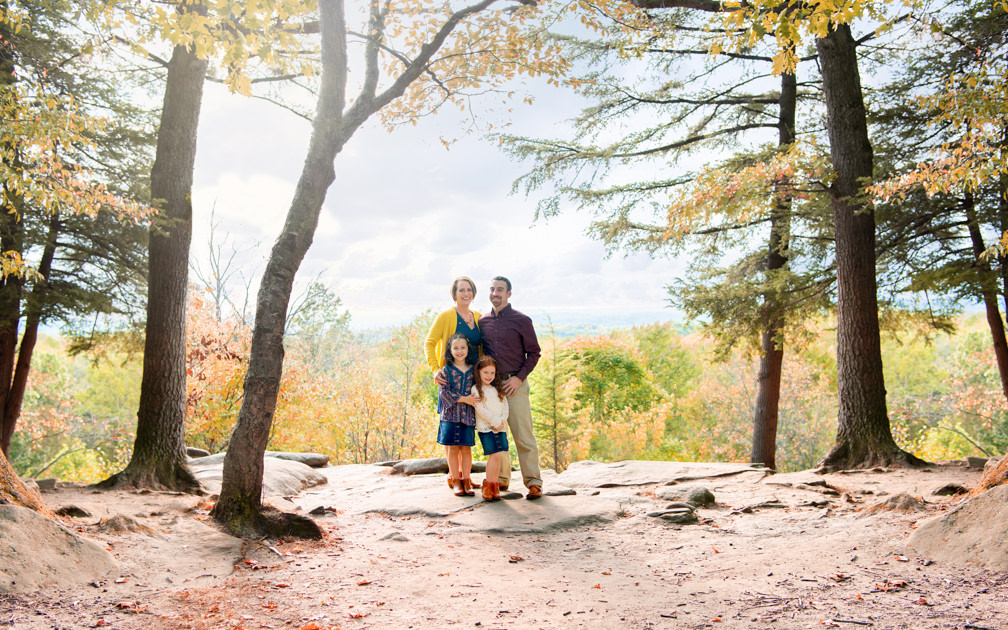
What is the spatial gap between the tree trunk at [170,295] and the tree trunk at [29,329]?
10.4 feet

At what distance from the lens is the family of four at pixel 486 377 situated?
574cm

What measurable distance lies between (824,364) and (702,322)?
82.2 feet

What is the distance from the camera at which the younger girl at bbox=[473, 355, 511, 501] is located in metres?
5.71

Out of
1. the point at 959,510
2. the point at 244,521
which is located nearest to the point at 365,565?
the point at 244,521

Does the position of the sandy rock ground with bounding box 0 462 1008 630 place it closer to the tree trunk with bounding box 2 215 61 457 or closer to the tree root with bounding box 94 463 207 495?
the tree root with bounding box 94 463 207 495

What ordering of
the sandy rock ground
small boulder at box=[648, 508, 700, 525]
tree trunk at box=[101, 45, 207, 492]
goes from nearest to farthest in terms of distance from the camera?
the sandy rock ground, small boulder at box=[648, 508, 700, 525], tree trunk at box=[101, 45, 207, 492]

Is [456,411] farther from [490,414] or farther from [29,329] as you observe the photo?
[29,329]

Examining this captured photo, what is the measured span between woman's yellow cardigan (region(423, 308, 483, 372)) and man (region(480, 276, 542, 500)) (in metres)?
0.21

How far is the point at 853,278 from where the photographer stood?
809 centimetres

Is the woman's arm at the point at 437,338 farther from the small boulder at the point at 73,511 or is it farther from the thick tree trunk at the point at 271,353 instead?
the small boulder at the point at 73,511

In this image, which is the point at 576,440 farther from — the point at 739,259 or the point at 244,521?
the point at 244,521

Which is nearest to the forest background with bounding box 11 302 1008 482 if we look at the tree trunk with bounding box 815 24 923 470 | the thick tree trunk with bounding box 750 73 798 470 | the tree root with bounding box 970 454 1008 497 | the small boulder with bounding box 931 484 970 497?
the thick tree trunk with bounding box 750 73 798 470

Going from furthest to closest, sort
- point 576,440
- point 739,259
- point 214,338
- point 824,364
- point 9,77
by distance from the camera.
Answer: point 824,364 → point 576,440 → point 214,338 → point 739,259 → point 9,77

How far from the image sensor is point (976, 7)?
27.8ft
